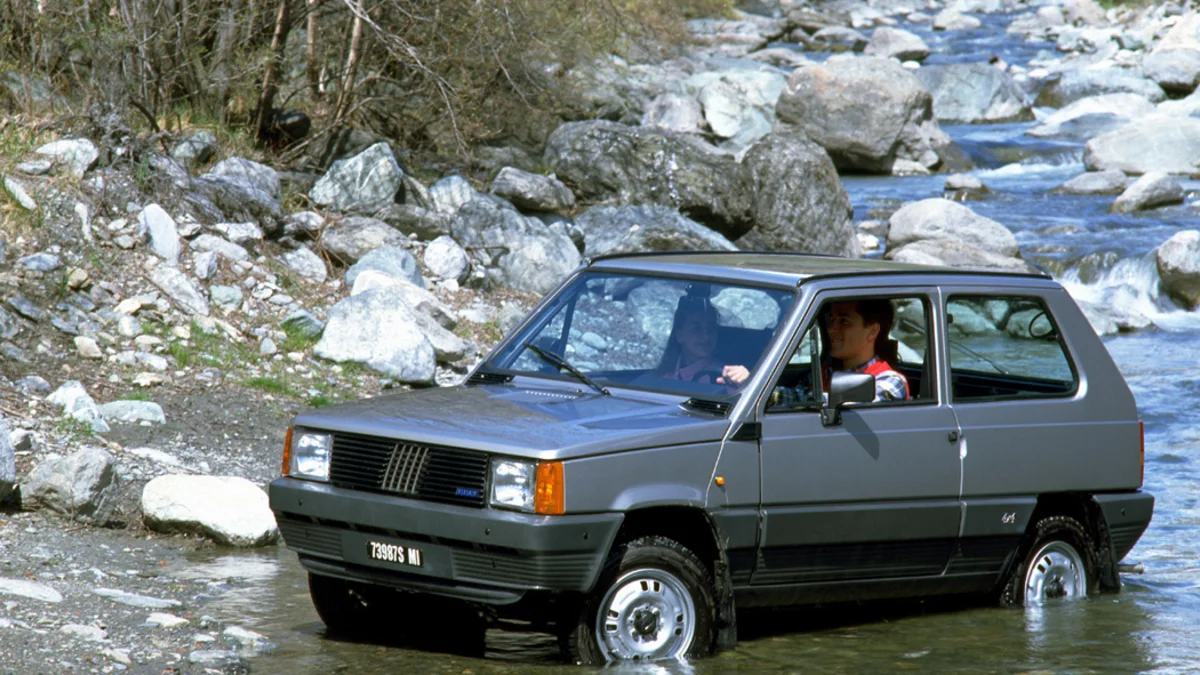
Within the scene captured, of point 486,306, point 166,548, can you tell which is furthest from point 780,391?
point 486,306

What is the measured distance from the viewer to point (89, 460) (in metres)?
8.16

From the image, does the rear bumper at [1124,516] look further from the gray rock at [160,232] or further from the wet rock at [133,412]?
the gray rock at [160,232]

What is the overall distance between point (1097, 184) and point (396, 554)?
908 inches

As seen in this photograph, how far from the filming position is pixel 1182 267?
827 inches

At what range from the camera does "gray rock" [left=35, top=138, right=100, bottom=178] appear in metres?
13.1

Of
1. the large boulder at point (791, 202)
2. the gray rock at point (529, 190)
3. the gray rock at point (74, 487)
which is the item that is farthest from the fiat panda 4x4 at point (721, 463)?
the large boulder at point (791, 202)

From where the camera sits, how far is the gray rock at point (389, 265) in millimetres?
13969

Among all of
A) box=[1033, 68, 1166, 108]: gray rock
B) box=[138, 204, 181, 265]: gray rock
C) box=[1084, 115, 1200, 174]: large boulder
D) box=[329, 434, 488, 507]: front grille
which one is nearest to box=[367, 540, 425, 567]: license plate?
box=[329, 434, 488, 507]: front grille

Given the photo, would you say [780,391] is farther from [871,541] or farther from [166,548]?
[166,548]

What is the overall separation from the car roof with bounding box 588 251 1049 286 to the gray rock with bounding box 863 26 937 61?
107ft

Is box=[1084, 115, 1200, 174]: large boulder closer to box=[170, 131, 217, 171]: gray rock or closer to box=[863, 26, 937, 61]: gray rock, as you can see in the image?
box=[863, 26, 937, 61]: gray rock

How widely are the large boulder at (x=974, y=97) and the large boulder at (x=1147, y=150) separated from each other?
4767mm

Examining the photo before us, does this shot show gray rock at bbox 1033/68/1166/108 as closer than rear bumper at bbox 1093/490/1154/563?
No

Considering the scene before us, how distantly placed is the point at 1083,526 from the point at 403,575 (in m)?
3.48
